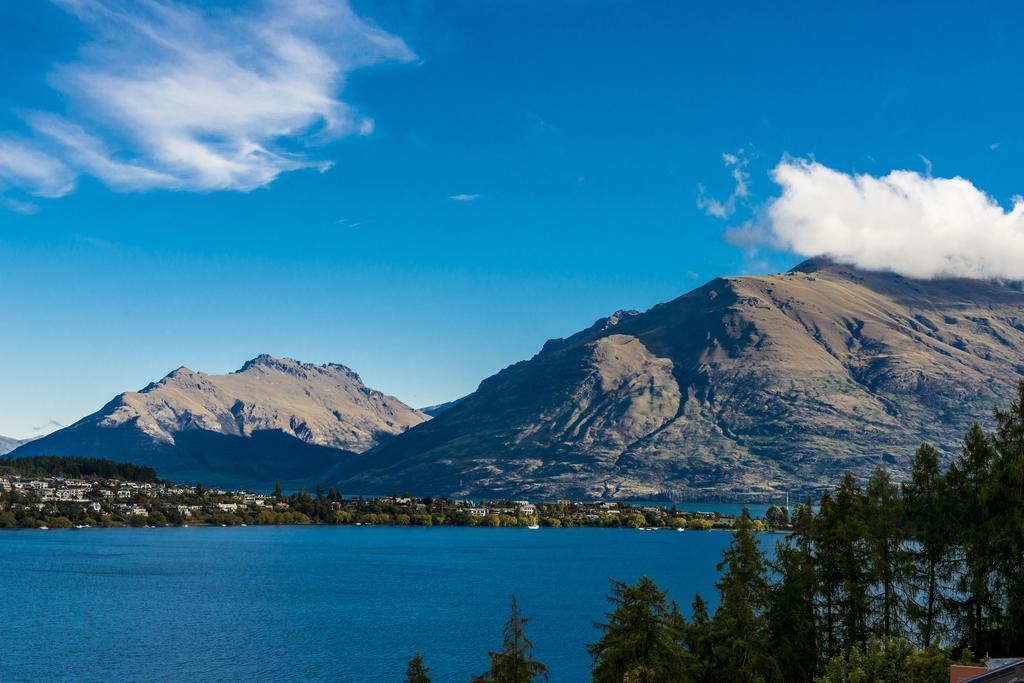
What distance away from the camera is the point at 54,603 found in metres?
160

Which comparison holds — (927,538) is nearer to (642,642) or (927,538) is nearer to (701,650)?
(701,650)

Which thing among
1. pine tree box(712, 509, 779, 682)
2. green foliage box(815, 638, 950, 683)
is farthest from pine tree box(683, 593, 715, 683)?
green foliage box(815, 638, 950, 683)

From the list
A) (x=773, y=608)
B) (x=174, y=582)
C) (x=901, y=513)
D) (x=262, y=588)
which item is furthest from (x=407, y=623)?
(x=901, y=513)

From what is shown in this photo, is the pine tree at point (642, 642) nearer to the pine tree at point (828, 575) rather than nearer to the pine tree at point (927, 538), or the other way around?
the pine tree at point (828, 575)

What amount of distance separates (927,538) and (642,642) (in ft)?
52.3

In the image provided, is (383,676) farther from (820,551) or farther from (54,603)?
(54,603)

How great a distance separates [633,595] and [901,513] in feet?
50.0

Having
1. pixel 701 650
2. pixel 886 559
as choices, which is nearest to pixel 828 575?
pixel 886 559

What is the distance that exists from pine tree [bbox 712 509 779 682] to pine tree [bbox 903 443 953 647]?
8.35 m

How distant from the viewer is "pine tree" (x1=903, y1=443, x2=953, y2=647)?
51469mm

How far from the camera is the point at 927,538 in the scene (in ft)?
171

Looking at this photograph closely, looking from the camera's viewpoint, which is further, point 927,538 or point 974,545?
point 927,538

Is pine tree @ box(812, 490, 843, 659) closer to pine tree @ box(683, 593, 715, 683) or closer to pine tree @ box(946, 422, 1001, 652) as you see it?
pine tree @ box(683, 593, 715, 683)

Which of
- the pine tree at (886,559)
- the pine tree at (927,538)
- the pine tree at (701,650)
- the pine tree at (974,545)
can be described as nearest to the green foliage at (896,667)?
the pine tree at (974,545)
